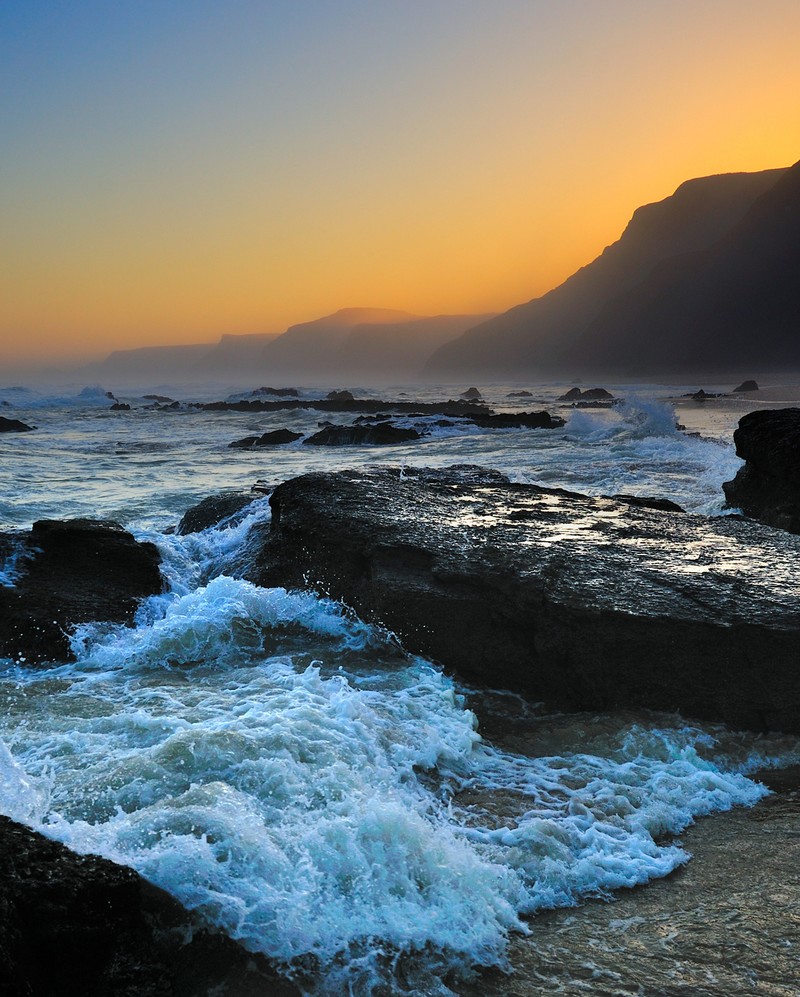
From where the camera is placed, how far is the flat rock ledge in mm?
4438

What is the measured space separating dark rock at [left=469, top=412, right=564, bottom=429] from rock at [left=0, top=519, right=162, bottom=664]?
2060 cm

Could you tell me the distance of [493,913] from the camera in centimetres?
272

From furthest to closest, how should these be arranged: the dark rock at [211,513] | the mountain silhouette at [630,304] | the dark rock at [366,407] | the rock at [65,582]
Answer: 1. the mountain silhouette at [630,304]
2. the dark rock at [366,407]
3. the dark rock at [211,513]
4. the rock at [65,582]

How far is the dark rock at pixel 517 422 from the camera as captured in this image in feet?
86.3

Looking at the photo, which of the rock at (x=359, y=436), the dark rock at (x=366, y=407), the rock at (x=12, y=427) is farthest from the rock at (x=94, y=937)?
the dark rock at (x=366, y=407)

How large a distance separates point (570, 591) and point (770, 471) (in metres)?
5.45

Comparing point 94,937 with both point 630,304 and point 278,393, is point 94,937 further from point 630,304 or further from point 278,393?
point 630,304

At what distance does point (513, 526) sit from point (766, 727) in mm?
2816

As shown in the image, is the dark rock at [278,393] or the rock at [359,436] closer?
the rock at [359,436]

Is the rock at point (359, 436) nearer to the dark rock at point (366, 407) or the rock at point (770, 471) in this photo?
the dark rock at point (366, 407)

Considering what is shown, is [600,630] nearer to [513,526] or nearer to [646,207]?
[513,526]

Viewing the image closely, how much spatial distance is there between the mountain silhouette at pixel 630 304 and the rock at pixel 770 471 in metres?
106

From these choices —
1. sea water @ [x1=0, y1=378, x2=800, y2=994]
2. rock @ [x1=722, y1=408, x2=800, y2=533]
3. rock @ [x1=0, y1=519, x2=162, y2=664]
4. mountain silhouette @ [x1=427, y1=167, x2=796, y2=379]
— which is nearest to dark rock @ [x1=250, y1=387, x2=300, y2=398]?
rock @ [x1=722, y1=408, x2=800, y2=533]

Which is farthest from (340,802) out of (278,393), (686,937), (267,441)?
(278,393)
